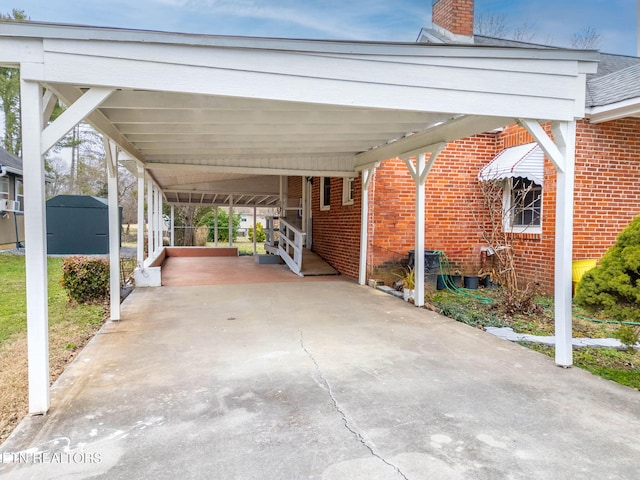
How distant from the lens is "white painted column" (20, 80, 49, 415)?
120 inches

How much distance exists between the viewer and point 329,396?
138 inches

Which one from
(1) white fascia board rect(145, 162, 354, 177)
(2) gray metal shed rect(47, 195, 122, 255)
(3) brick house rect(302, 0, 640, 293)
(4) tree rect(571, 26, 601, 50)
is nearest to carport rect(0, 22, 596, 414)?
(1) white fascia board rect(145, 162, 354, 177)

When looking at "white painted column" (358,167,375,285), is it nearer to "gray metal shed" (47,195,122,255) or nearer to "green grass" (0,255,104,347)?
"green grass" (0,255,104,347)

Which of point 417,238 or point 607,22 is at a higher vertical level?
point 607,22

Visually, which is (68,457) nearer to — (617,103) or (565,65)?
(565,65)

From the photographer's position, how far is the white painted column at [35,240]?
305cm

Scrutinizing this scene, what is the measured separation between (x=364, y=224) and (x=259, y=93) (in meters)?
6.04

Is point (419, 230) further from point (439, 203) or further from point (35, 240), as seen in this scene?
point (35, 240)

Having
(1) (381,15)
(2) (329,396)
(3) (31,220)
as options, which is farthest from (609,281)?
(1) (381,15)

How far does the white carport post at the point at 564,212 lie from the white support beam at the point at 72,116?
3.84 metres

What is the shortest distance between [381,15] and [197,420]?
71.9 feet

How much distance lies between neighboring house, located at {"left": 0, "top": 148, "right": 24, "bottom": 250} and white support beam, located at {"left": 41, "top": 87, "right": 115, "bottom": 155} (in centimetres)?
1609

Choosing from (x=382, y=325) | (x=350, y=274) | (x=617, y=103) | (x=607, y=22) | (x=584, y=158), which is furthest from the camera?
(x=607, y=22)

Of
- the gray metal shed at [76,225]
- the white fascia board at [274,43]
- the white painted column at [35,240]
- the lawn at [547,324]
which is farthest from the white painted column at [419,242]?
the gray metal shed at [76,225]
